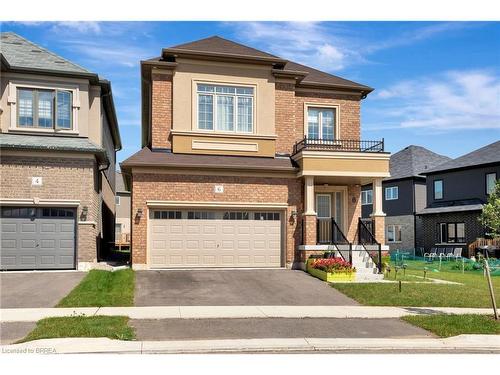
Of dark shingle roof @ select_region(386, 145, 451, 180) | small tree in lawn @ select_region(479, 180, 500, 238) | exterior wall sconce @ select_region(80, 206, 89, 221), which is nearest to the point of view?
small tree in lawn @ select_region(479, 180, 500, 238)

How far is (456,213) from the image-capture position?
117 ft

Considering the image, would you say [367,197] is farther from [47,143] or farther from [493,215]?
[47,143]

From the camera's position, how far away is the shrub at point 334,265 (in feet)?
59.9

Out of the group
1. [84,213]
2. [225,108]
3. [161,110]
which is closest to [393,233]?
[225,108]

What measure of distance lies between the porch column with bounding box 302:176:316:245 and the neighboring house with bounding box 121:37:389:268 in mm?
39

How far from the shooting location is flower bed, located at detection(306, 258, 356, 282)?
18.0 meters

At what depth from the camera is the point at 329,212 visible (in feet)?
75.4

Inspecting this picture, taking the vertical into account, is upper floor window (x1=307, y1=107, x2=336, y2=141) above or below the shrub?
above

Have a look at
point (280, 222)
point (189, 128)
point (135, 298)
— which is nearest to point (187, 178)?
point (189, 128)

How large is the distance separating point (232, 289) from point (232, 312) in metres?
3.44

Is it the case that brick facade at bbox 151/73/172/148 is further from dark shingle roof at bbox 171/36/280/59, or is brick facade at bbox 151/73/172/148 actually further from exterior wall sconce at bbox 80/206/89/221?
exterior wall sconce at bbox 80/206/89/221

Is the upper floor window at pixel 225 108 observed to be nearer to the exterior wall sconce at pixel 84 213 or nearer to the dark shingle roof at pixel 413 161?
the exterior wall sconce at pixel 84 213

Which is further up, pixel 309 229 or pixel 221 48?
pixel 221 48

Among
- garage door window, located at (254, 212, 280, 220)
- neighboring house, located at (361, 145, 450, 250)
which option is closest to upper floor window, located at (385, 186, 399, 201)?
neighboring house, located at (361, 145, 450, 250)
